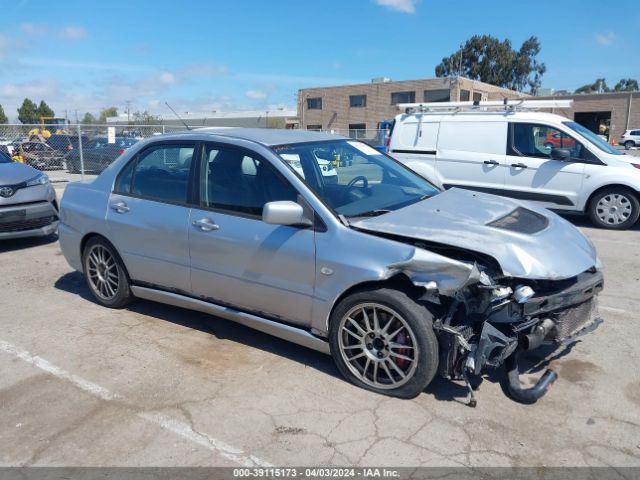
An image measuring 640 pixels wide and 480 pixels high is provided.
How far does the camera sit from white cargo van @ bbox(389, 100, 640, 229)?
8875 mm

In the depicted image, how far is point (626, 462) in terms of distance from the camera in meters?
2.87

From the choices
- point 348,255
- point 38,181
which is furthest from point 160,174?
point 38,181

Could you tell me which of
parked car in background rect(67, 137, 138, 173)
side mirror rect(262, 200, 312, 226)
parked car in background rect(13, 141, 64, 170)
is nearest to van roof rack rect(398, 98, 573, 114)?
side mirror rect(262, 200, 312, 226)

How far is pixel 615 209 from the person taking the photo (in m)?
8.92

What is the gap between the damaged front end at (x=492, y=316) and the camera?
330 centimetres

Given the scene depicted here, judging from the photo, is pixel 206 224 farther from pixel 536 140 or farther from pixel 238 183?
pixel 536 140

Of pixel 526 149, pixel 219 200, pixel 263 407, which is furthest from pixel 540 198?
pixel 263 407

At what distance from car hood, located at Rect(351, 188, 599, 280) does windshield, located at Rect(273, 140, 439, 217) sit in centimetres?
22

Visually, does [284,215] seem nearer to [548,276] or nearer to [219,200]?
[219,200]

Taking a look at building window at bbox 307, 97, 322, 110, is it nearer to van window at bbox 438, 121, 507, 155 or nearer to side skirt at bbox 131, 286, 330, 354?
van window at bbox 438, 121, 507, 155

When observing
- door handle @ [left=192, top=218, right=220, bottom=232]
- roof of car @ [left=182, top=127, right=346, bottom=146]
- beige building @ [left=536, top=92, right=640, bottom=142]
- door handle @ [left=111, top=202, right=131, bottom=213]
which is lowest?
door handle @ [left=192, top=218, right=220, bottom=232]

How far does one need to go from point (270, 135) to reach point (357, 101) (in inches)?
2217

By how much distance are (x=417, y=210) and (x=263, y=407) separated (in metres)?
1.73

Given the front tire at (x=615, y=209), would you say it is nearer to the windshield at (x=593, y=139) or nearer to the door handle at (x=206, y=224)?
the windshield at (x=593, y=139)
